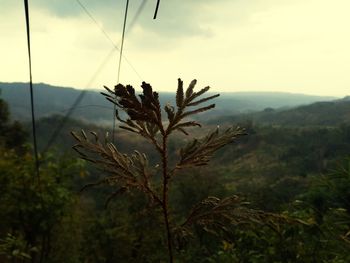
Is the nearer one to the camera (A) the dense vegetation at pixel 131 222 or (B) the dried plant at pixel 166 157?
(B) the dried plant at pixel 166 157

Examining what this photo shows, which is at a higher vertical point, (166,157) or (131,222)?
(166,157)

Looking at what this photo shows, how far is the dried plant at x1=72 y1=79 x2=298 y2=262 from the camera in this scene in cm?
219

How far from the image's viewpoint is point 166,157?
2.23 m

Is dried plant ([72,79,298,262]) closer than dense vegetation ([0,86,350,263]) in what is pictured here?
Yes

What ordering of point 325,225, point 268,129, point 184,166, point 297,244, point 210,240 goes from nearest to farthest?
1. point 184,166
2. point 325,225
3. point 297,244
4. point 210,240
5. point 268,129

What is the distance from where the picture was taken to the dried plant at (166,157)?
2.19m

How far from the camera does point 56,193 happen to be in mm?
16547

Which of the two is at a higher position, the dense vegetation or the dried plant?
the dried plant

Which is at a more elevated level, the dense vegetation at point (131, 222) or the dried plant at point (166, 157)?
the dried plant at point (166, 157)

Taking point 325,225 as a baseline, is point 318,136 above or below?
below

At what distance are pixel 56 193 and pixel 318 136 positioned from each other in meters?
143

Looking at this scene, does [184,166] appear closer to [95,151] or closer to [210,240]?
[95,151]

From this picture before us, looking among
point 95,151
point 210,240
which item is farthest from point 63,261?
point 95,151

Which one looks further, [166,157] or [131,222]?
[131,222]
